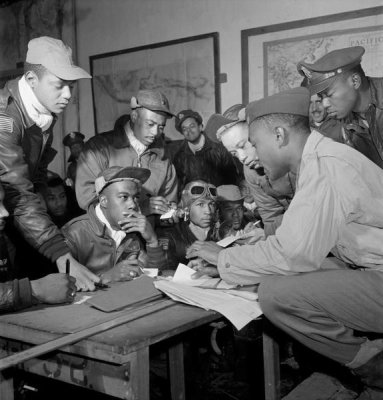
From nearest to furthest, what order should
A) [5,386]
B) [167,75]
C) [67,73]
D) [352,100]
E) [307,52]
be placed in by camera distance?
[5,386], [67,73], [352,100], [307,52], [167,75]

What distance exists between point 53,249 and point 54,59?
3.75ft

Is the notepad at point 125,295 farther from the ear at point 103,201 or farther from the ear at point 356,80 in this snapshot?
the ear at point 356,80

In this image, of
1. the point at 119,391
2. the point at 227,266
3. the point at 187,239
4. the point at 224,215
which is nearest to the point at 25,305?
the point at 119,391

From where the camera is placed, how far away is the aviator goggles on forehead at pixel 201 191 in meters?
4.27

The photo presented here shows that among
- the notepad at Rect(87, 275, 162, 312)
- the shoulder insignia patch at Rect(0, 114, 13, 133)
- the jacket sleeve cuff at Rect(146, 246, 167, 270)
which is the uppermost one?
the shoulder insignia patch at Rect(0, 114, 13, 133)

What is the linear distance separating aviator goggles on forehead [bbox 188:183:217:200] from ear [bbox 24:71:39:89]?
166cm

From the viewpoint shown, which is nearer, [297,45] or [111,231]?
[111,231]

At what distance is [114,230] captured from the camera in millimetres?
3410

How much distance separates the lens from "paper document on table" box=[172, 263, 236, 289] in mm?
2383

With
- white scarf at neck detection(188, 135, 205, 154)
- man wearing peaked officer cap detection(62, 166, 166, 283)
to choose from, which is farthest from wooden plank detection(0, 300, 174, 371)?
white scarf at neck detection(188, 135, 205, 154)

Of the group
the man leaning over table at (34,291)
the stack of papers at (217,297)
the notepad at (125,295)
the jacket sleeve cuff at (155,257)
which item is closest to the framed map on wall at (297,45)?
the jacket sleeve cuff at (155,257)

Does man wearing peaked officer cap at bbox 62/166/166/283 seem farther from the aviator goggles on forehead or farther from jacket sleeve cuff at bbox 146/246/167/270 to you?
the aviator goggles on forehead

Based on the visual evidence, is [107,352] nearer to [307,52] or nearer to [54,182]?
[54,182]

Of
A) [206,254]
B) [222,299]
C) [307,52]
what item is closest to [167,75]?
[307,52]
